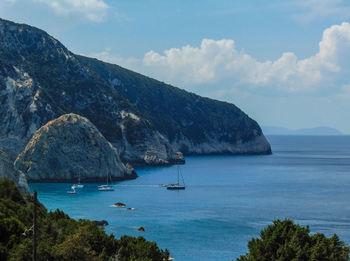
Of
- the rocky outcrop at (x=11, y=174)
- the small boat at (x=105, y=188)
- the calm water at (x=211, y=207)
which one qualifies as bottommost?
the calm water at (x=211, y=207)

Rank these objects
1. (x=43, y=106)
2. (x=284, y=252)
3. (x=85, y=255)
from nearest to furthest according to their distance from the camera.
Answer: (x=85, y=255), (x=284, y=252), (x=43, y=106)

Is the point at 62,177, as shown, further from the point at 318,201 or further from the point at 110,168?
the point at 318,201

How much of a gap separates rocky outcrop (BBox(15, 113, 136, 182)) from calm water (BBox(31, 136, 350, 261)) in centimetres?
830

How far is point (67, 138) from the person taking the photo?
154 metres

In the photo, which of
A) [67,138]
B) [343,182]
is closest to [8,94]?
[67,138]

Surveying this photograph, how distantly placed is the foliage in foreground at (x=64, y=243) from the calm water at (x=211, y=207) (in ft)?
73.9

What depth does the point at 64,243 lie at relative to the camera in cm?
4050

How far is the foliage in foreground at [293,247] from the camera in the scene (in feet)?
140

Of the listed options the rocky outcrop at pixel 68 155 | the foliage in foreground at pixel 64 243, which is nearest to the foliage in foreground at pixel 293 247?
the foliage in foreground at pixel 64 243

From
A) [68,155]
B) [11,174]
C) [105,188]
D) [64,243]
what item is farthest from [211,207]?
[64,243]

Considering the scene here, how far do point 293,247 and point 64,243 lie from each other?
1957 centimetres

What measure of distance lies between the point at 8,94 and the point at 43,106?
14409 millimetres

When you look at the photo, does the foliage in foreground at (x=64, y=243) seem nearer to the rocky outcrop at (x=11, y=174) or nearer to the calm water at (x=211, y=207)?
the calm water at (x=211, y=207)

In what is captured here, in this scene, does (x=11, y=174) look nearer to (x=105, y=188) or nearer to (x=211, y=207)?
(x=105, y=188)
